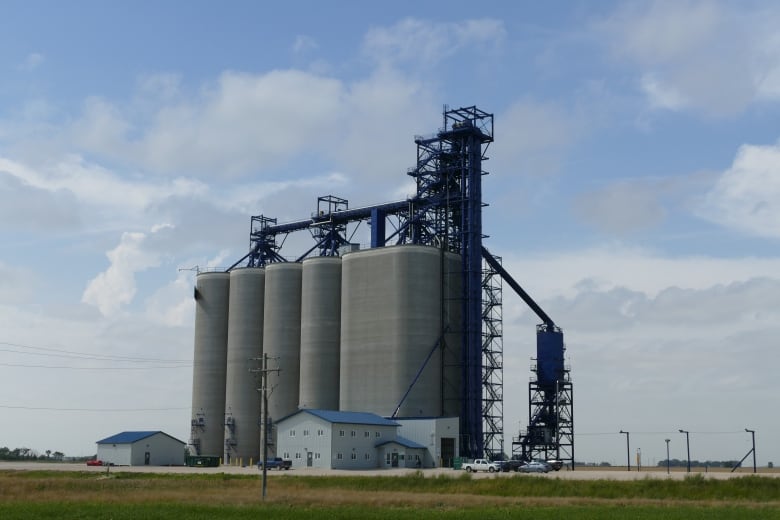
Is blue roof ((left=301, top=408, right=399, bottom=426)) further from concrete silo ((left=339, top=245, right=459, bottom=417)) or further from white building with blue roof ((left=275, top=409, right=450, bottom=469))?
concrete silo ((left=339, top=245, right=459, bottom=417))

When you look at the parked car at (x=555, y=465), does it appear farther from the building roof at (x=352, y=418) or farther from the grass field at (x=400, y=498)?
the grass field at (x=400, y=498)

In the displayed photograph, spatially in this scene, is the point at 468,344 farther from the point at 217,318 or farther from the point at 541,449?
the point at 217,318

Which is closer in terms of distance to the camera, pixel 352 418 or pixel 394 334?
pixel 352 418

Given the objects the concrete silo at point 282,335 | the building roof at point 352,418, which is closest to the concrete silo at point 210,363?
the concrete silo at point 282,335

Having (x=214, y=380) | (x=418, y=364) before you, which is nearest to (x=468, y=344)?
(x=418, y=364)

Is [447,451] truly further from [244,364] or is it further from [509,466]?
[244,364]

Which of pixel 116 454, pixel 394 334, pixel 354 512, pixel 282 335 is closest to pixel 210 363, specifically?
pixel 282 335

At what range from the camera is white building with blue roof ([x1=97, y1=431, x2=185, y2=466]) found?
125 meters

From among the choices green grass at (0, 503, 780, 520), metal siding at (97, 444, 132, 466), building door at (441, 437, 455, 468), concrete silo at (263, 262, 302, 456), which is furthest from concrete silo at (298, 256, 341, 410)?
green grass at (0, 503, 780, 520)

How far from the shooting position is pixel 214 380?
13775 cm

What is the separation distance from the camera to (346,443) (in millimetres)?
101250

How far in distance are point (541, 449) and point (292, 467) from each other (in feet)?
104

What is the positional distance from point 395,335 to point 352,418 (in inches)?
469

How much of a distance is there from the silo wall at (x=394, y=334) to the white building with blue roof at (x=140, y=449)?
2922 cm
